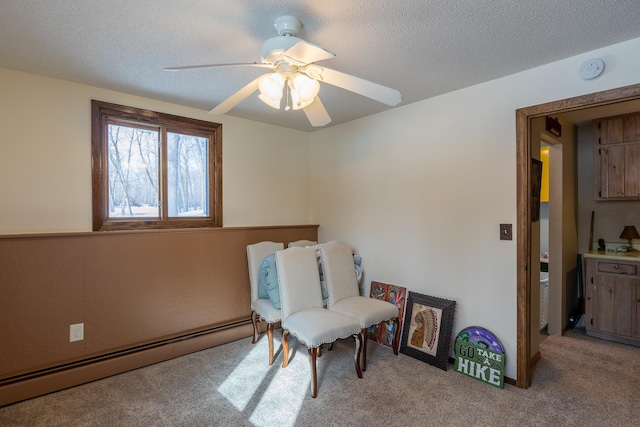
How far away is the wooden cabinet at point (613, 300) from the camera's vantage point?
3219 mm

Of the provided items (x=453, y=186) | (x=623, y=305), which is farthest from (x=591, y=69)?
(x=623, y=305)

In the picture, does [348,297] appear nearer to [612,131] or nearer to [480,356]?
[480,356]

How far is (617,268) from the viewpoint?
332 cm

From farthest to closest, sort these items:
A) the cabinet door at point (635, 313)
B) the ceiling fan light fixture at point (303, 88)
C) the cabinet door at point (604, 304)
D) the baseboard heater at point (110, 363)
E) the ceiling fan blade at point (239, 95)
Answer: the cabinet door at point (604, 304), the cabinet door at point (635, 313), the baseboard heater at point (110, 363), the ceiling fan blade at point (239, 95), the ceiling fan light fixture at point (303, 88)

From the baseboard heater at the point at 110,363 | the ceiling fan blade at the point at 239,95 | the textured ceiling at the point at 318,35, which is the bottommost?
the baseboard heater at the point at 110,363

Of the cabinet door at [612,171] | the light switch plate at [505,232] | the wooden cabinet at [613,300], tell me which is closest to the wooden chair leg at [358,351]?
the light switch plate at [505,232]

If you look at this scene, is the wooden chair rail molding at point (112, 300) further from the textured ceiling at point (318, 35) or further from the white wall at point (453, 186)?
the white wall at point (453, 186)

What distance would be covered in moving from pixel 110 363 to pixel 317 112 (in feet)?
8.37

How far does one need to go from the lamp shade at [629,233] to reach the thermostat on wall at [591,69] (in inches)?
96.7

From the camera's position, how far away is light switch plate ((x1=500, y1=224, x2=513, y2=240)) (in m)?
2.47

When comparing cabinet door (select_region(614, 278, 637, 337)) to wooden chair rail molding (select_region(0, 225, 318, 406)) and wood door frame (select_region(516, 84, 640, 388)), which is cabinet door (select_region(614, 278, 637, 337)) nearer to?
wood door frame (select_region(516, 84, 640, 388))

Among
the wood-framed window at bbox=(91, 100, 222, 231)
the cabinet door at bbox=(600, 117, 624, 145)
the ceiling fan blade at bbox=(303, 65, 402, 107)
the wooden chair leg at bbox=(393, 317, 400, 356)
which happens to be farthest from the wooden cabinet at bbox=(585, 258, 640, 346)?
the wood-framed window at bbox=(91, 100, 222, 231)

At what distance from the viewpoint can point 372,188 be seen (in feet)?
11.4

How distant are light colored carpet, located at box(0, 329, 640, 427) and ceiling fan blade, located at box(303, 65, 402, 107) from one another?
6.36ft
